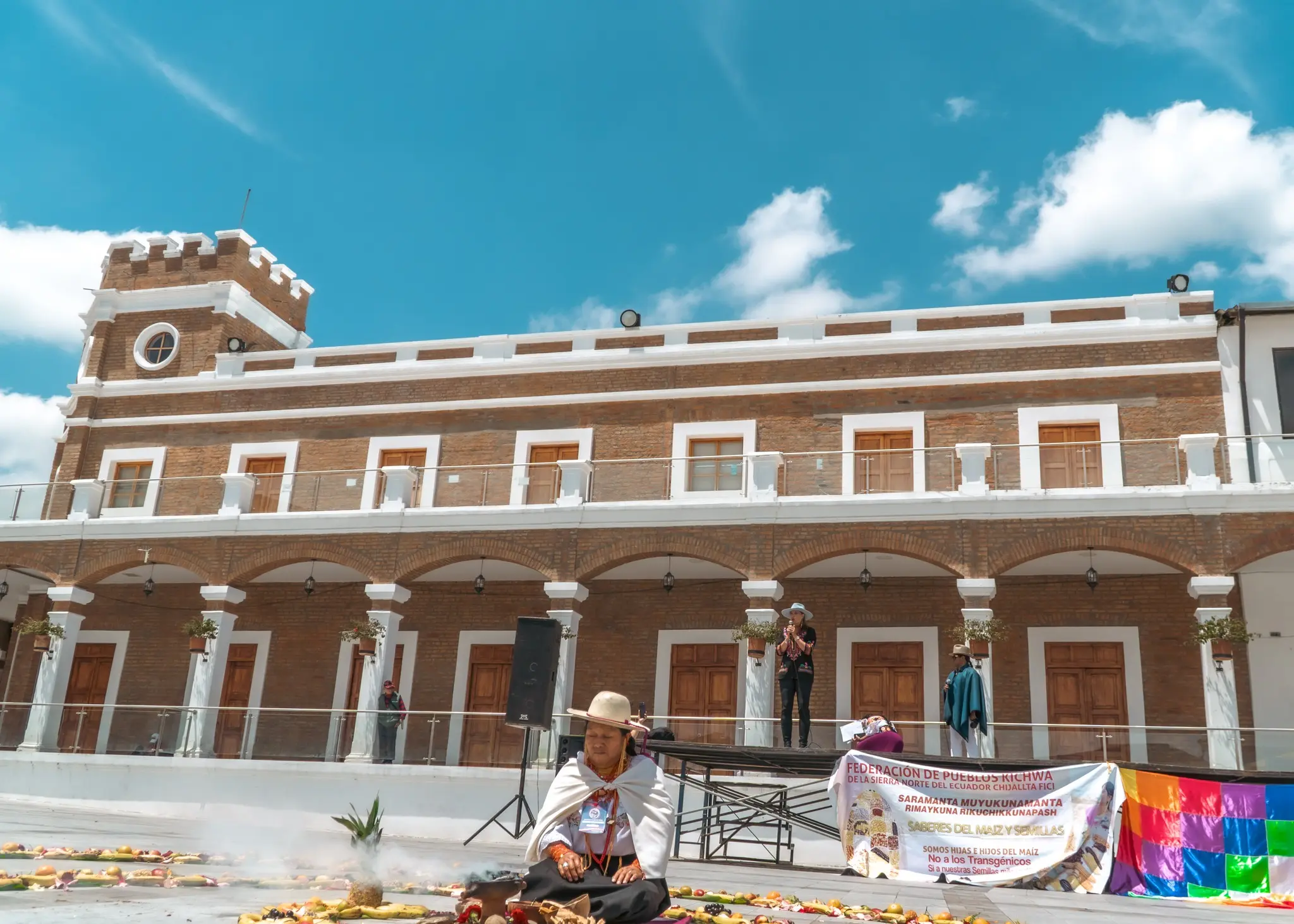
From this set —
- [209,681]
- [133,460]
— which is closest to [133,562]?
[209,681]

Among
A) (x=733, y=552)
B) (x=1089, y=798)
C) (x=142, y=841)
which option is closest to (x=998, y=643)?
(x=733, y=552)

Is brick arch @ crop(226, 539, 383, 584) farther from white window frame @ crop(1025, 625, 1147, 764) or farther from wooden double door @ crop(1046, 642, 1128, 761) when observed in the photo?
wooden double door @ crop(1046, 642, 1128, 761)

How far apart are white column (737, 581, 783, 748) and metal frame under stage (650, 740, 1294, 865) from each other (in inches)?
47.1

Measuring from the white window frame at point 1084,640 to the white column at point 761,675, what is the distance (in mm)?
4032

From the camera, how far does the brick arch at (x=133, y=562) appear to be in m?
20.5

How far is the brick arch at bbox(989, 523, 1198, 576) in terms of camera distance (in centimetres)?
1612

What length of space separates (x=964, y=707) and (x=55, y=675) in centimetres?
1541

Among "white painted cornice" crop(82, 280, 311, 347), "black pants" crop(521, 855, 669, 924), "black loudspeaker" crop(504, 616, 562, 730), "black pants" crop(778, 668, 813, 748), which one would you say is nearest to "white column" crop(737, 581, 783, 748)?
"black pants" crop(778, 668, 813, 748)

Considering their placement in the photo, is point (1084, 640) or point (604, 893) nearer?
point (604, 893)

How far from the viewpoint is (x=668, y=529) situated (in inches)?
718

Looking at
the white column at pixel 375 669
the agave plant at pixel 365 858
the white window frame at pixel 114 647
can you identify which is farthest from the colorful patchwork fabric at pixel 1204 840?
the white window frame at pixel 114 647

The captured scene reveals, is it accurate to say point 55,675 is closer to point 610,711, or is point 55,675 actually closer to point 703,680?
point 703,680

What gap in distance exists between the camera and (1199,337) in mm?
18828

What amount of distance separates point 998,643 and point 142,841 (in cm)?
1269
